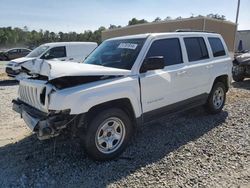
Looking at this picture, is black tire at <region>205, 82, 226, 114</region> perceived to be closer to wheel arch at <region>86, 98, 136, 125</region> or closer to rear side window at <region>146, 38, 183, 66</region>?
rear side window at <region>146, 38, 183, 66</region>

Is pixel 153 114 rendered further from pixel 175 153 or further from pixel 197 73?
pixel 197 73

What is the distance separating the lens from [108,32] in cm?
3788

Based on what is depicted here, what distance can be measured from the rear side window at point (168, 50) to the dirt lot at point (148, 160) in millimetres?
1452

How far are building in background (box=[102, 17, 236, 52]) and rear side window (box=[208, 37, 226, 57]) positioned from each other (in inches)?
798

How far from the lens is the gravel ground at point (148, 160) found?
3.65 m

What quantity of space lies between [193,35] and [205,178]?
325 cm

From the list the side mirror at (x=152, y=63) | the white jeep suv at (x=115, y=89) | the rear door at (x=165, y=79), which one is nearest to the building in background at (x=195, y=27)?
the white jeep suv at (x=115, y=89)

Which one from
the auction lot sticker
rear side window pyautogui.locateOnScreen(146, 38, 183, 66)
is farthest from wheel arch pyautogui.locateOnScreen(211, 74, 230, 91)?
the auction lot sticker

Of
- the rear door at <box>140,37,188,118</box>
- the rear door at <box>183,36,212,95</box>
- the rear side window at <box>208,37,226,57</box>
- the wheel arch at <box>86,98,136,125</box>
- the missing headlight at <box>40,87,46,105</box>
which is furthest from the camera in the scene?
the rear side window at <box>208,37,226,57</box>

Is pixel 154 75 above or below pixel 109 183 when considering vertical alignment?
above

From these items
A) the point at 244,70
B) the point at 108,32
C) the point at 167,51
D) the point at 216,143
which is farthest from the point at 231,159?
the point at 108,32

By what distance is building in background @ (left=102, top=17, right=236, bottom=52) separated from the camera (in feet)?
85.6

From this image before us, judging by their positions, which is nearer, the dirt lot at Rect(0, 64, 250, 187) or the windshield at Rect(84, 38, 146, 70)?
the dirt lot at Rect(0, 64, 250, 187)

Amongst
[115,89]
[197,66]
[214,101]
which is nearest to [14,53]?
[214,101]
